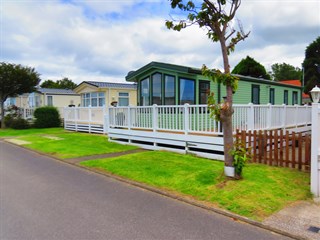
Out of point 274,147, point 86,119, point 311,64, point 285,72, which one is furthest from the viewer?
point 285,72

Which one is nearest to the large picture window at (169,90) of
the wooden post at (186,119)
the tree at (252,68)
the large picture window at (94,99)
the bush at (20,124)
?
the wooden post at (186,119)

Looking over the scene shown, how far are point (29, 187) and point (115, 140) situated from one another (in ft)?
21.5

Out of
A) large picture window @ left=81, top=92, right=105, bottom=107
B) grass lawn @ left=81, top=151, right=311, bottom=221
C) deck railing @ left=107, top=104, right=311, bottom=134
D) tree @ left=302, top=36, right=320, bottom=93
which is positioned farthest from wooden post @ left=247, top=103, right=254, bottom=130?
tree @ left=302, top=36, right=320, bottom=93

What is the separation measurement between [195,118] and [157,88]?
15.6 ft

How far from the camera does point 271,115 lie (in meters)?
10.0

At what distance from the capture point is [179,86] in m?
12.1

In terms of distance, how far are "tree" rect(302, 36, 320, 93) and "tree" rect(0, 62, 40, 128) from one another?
96.5 feet

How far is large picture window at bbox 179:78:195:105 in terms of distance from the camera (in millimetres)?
12109

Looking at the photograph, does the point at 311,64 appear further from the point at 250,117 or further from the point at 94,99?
the point at 250,117

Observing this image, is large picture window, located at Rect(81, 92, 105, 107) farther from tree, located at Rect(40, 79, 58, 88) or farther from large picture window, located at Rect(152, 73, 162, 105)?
tree, located at Rect(40, 79, 58, 88)

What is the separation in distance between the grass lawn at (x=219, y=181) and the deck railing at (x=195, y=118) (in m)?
1.27

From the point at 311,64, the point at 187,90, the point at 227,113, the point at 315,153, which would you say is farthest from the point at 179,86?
the point at 311,64

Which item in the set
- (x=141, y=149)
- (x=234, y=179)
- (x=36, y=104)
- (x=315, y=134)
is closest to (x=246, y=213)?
(x=234, y=179)

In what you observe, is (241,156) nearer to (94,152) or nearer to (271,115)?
(271,115)
